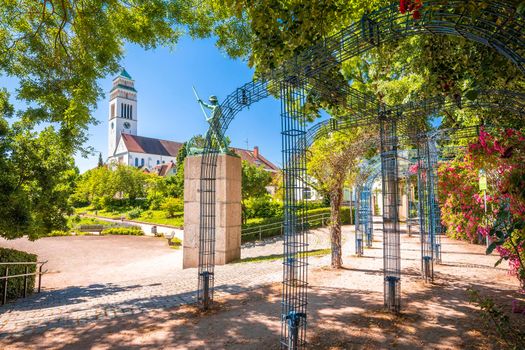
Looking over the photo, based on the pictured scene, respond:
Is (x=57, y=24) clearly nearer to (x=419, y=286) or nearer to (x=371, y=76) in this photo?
(x=419, y=286)

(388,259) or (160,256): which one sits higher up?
(388,259)

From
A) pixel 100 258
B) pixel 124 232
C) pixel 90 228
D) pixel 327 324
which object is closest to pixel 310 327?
pixel 327 324

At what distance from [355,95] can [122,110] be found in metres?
81.4

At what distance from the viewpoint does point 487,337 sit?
427 cm

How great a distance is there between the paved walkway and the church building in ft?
143

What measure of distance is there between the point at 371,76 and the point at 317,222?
939 centimetres

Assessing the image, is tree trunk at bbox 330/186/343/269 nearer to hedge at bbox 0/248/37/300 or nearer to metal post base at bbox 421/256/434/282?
metal post base at bbox 421/256/434/282

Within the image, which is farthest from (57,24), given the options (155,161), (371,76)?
(155,161)

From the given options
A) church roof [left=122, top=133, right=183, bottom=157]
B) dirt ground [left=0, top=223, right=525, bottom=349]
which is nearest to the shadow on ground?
dirt ground [left=0, top=223, right=525, bottom=349]

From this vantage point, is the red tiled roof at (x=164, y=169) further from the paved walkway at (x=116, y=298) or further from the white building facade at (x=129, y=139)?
the paved walkway at (x=116, y=298)

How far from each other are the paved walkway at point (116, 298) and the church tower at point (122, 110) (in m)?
72.1

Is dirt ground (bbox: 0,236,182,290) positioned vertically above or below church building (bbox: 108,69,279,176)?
below

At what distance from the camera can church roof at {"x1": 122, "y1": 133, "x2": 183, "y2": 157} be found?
64562mm

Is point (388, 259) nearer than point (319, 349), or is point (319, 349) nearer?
point (319, 349)
